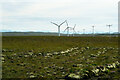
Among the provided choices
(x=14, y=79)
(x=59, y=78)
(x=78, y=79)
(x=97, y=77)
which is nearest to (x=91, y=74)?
(x=97, y=77)

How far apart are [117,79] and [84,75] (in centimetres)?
204

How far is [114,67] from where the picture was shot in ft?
46.8

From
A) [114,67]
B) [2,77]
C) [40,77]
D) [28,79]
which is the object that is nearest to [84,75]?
[40,77]

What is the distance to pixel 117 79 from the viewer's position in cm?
1091

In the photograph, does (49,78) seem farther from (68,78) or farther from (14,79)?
(14,79)

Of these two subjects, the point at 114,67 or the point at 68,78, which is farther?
the point at 114,67

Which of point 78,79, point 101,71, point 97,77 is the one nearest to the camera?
point 78,79

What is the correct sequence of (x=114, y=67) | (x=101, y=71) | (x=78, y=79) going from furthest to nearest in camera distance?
(x=114, y=67) < (x=101, y=71) < (x=78, y=79)

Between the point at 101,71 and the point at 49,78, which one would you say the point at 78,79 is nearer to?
the point at 49,78

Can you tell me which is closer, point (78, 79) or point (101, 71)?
point (78, 79)

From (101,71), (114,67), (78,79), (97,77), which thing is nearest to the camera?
(78,79)

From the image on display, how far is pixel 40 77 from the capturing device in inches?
448

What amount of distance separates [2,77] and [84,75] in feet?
17.5

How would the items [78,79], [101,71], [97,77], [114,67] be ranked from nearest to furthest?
1. [78,79]
2. [97,77]
3. [101,71]
4. [114,67]
